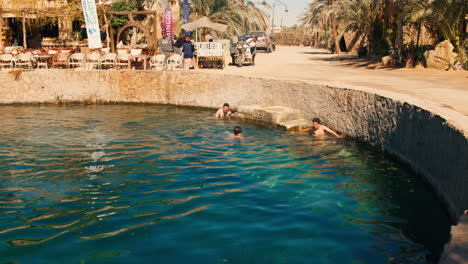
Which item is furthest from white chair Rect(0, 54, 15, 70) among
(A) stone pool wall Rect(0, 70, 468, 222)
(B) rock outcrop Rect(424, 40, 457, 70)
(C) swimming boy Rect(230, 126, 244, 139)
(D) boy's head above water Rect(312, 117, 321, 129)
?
(B) rock outcrop Rect(424, 40, 457, 70)

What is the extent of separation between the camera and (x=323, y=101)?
11398 millimetres

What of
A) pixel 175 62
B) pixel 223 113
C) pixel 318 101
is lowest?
pixel 223 113

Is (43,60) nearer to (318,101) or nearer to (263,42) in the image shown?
(318,101)

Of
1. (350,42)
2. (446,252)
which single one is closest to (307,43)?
(350,42)

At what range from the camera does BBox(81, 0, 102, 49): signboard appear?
→ 1784cm

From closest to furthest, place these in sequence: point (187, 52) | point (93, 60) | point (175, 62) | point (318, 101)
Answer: point (318, 101) → point (175, 62) → point (187, 52) → point (93, 60)

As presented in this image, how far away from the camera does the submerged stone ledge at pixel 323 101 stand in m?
6.15

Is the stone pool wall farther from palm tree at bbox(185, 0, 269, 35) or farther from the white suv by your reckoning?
the white suv

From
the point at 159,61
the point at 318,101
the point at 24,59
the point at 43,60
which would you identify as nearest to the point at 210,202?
the point at 318,101

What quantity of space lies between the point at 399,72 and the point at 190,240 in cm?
1294

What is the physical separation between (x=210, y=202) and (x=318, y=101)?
19.3ft

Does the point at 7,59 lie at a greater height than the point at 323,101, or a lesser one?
greater

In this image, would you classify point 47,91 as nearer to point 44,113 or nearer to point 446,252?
point 44,113

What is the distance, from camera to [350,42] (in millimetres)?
32875
